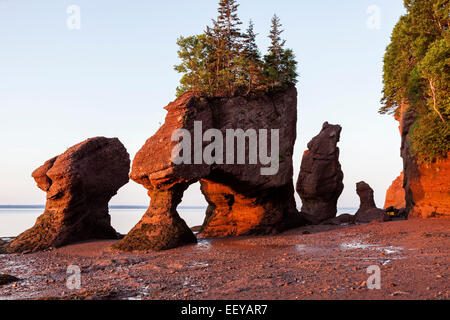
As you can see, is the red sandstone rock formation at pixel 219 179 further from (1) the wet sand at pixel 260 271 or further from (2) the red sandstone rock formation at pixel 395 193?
(2) the red sandstone rock formation at pixel 395 193

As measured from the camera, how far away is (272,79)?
71.9 ft

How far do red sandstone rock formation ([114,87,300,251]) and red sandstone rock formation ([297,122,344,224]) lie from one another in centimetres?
880

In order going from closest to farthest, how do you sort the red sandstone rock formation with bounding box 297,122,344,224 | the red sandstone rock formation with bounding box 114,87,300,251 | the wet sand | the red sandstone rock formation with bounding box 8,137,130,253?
1. the wet sand
2. the red sandstone rock formation with bounding box 114,87,300,251
3. the red sandstone rock formation with bounding box 8,137,130,253
4. the red sandstone rock formation with bounding box 297,122,344,224

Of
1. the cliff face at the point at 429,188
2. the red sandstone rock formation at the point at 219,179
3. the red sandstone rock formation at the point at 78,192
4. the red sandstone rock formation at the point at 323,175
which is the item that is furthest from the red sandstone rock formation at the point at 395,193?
the red sandstone rock formation at the point at 78,192

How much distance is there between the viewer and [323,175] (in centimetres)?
3148

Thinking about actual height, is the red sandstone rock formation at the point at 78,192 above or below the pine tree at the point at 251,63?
below

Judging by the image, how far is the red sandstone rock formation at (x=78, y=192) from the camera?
1866 centimetres

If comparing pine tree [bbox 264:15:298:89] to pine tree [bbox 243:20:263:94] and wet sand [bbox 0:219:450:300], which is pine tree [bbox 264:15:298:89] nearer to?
pine tree [bbox 243:20:263:94]

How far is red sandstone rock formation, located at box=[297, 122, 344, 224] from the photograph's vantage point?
3100 cm

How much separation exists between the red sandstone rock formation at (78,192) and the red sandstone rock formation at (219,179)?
12.5ft

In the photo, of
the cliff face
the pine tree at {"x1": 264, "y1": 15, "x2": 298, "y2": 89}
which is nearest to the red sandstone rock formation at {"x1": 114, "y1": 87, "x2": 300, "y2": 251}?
the pine tree at {"x1": 264, "y1": 15, "x2": 298, "y2": 89}

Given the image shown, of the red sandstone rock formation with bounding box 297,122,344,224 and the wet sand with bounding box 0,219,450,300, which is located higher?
the red sandstone rock formation with bounding box 297,122,344,224

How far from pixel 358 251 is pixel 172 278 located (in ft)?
23.2
